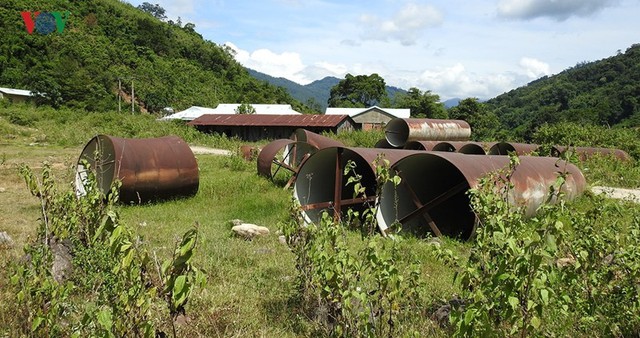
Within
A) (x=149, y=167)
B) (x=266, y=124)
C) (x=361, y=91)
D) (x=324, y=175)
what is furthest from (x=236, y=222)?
(x=361, y=91)

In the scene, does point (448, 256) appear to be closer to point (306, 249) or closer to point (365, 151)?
point (306, 249)

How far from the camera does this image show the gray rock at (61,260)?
15.1 feet

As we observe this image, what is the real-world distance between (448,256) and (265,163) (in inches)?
374

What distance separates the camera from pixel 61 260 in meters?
4.82

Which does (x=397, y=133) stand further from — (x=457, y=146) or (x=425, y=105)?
(x=425, y=105)

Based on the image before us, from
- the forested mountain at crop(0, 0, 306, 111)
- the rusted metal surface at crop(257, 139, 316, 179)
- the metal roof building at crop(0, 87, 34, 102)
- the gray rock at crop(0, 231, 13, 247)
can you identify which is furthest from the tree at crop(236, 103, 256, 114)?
the gray rock at crop(0, 231, 13, 247)

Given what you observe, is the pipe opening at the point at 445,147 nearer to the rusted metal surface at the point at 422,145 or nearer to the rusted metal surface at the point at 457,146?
the rusted metal surface at the point at 457,146

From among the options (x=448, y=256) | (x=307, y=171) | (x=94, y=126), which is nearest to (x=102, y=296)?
(x=448, y=256)

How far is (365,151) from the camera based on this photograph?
8.34 meters

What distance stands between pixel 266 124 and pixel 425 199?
2573 cm

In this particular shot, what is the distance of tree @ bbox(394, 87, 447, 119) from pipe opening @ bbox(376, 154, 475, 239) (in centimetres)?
5013

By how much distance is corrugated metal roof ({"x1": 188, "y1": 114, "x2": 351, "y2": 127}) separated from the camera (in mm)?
33562

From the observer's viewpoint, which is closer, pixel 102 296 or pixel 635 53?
pixel 102 296

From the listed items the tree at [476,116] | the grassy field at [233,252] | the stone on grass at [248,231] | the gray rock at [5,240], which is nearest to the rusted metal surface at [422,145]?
the grassy field at [233,252]
